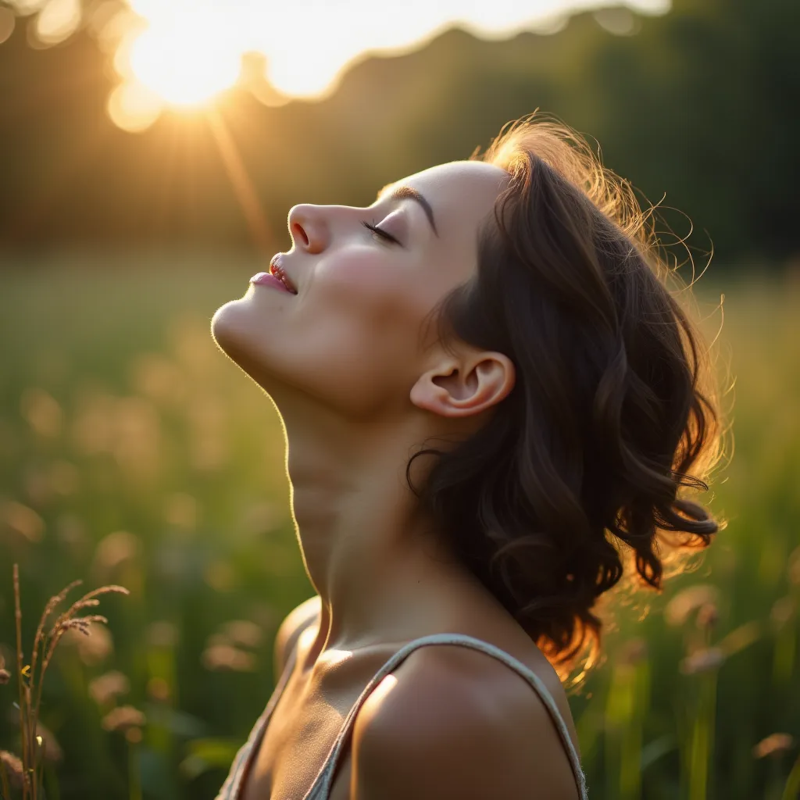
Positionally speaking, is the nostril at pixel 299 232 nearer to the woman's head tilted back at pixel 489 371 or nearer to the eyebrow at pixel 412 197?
the woman's head tilted back at pixel 489 371

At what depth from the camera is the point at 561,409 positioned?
1.46m

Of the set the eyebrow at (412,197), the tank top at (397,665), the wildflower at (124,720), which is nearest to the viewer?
the tank top at (397,665)

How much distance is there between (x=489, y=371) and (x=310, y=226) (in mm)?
450

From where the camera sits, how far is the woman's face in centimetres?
153

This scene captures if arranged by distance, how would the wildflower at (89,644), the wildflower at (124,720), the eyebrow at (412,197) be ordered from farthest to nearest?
1. the wildflower at (89,644)
2. the wildflower at (124,720)
3. the eyebrow at (412,197)

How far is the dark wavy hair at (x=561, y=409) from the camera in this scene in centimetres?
148

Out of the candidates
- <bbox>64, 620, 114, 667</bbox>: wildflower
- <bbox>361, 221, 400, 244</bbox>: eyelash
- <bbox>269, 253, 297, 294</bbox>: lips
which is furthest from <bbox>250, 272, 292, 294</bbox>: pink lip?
<bbox>64, 620, 114, 667</bbox>: wildflower

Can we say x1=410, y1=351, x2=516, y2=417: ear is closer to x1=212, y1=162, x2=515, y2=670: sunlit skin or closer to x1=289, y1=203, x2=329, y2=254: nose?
x1=212, y1=162, x2=515, y2=670: sunlit skin

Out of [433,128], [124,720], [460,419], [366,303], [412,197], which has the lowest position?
[433,128]

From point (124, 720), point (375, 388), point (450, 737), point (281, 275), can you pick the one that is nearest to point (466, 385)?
point (375, 388)

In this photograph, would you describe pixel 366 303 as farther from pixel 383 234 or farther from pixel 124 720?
pixel 124 720

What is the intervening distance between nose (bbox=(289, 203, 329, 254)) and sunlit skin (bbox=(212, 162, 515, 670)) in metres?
0.02

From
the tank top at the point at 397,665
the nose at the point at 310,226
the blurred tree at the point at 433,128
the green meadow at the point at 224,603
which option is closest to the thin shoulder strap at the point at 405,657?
the tank top at the point at 397,665

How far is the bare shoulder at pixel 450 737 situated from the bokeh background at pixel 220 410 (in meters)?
0.69
